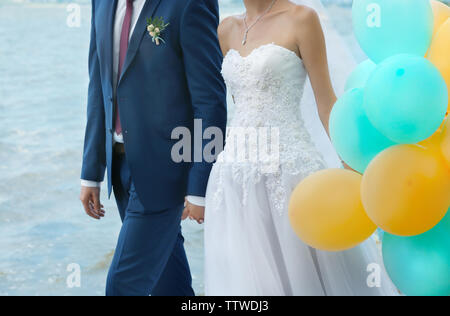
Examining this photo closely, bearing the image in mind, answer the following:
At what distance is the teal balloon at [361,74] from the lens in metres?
2.16

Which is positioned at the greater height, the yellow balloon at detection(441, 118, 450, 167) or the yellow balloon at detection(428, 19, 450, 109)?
the yellow balloon at detection(428, 19, 450, 109)

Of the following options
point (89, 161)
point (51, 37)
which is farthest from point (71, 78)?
point (89, 161)

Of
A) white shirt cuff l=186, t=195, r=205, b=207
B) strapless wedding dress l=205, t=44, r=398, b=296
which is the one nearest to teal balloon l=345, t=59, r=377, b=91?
strapless wedding dress l=205, t=44, r=398, b=296

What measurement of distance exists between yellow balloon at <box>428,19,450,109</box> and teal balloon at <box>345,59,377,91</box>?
0.23 metres

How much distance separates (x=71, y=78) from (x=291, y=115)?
404 inches

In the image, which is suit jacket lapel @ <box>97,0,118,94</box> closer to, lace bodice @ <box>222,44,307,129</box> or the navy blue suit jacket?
the navy blue suit jacket

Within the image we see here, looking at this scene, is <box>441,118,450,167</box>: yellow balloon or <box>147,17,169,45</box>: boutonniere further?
<box>147,17,169,45</box>: boutonniere

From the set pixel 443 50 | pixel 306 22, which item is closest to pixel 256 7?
pixel 306 22

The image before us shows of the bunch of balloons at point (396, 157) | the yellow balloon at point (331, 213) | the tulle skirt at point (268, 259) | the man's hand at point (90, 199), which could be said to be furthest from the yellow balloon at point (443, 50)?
the man's hand at point (90, 199)

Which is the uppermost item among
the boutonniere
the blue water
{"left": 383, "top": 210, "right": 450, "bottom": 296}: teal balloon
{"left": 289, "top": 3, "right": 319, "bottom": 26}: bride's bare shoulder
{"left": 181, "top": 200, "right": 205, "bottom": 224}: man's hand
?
{"left": 289, "top": 3, "right": 319, "bottom": 26}: bride's bare shoulder

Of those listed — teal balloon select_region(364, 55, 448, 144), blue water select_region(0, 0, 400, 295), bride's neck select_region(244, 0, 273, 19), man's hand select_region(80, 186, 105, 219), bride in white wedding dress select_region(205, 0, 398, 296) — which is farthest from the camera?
blue water select_region(0, 0, 400, 295)

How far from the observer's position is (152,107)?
2.36 metres

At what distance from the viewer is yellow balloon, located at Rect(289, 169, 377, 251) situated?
198 centimetres

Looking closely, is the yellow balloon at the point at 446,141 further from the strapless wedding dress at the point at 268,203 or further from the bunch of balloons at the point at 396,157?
the strapless wedding dress at the point at 268,203
